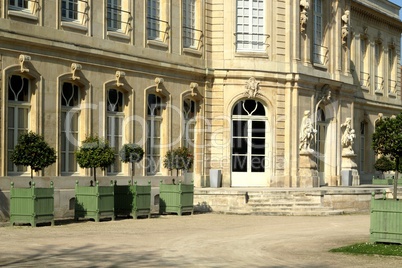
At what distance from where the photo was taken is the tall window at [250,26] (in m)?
33.9

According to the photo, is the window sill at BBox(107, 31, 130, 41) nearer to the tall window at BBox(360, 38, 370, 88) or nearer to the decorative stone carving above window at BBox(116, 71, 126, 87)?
the decorative stone carving above window at BBox(116, 71, 126, 87)

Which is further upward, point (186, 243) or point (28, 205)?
point (28, 205)

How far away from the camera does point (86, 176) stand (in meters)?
26.8

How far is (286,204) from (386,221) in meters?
10.8

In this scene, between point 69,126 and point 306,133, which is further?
point 306,133

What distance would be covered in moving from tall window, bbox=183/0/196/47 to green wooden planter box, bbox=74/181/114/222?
9716 mm

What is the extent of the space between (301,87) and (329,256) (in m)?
18.7

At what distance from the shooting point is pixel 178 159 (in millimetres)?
29078

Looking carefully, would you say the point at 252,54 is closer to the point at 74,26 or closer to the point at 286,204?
the point at 286,204

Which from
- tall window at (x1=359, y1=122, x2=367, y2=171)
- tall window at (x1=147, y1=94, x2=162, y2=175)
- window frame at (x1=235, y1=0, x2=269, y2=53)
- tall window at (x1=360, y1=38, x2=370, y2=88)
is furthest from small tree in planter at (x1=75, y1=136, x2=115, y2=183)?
tall window at (x1=360, y1=38, x2=370, y2=88)

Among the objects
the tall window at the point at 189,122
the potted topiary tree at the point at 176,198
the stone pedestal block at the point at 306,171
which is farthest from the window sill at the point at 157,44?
the stone pedestal block at the point at 306,171

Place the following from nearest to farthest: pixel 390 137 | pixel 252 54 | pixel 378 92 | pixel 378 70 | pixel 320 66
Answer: pixel 390 137 → pixel 252 54 → pixel 320 66 → pixel 378 92 → pixel 378 70

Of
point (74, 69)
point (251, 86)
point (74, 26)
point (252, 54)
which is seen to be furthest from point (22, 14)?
point (252, 54)

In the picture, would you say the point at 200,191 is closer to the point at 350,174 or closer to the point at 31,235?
the point at 31,235
